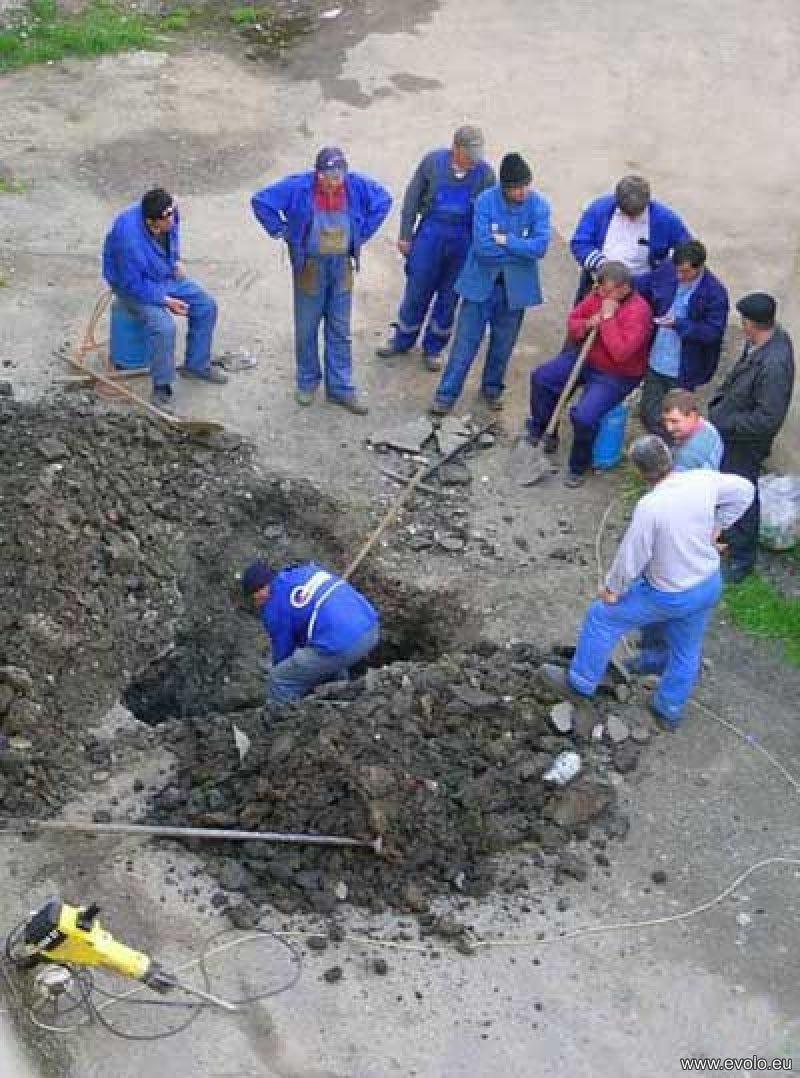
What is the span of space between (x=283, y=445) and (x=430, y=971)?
4398 mm

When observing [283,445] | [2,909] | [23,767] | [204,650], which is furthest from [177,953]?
[283,445]

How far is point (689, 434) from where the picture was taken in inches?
315

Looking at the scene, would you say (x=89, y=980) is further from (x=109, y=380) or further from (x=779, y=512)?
(x=779, y=512)

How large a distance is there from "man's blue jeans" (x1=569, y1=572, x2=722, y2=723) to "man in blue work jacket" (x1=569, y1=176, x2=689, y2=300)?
3.14 m

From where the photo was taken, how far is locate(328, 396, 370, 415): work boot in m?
10.5

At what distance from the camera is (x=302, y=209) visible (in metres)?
9.59

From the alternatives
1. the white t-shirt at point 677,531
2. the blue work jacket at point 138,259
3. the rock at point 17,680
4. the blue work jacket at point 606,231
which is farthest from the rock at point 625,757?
the blue work jacket at point 138,259

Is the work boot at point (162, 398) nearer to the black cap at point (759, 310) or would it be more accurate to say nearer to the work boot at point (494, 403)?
the work boot at point (494, 403)

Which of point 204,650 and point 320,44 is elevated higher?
point 320,44

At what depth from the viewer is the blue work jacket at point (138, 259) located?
32.0 ft

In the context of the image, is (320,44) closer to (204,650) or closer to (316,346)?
(316,346)

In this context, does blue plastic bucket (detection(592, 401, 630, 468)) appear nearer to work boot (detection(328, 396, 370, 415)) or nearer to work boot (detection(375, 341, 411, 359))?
work boot (detection(328, 396, 370, 415))

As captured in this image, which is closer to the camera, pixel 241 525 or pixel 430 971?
pixel 430 971

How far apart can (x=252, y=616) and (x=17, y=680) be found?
1.99 meters
